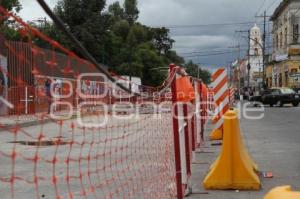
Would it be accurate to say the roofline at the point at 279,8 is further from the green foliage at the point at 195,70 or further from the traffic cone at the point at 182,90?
the traffic cone at the point at 182,90

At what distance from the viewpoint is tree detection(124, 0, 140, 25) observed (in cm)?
10094

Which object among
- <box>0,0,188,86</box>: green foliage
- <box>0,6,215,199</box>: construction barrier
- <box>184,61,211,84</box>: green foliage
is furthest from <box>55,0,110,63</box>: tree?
<box>0,6,215,199</box>: construction barrier

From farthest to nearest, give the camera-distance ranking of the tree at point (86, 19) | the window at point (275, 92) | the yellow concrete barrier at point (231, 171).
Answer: the tree at point (86, 19), the window at point (275, 92), the yellow concrete barrier at point (231, 171)

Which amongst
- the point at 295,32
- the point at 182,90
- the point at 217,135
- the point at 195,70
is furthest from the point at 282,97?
the point at 195,70

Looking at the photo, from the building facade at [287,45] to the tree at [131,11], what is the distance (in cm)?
2660

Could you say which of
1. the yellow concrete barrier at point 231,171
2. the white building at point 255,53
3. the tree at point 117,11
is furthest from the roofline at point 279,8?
the yellow concrete barrier at point 231,171

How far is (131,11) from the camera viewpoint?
10094cm

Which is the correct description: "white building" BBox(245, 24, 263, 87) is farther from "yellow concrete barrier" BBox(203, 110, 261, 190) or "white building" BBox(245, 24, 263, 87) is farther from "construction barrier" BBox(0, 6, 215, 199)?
"yellow concrete barrier" BBox(203, 110, 261, 190)

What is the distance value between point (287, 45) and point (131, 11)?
119 feet

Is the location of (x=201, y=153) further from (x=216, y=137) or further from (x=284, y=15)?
(x=284, y=15)

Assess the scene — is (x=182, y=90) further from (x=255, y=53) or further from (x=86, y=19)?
(x=255, y=53)

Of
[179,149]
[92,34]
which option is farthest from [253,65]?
[179,149]

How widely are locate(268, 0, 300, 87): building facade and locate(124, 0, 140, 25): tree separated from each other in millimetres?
26602

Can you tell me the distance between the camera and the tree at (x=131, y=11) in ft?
331
